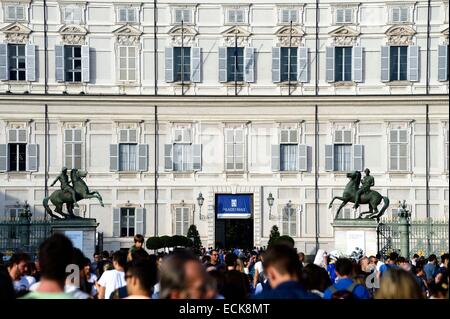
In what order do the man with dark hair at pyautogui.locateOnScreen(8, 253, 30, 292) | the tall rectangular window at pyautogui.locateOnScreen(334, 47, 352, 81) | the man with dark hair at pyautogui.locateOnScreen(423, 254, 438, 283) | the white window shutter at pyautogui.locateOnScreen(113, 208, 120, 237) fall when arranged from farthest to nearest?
the tall rectangular window at pyautogui.locateOnScreen(334, 47, 352, 81)
the white window shutter at pyautogui.locateOnScreen(113, 208, 120, 237)
the man with dark hair at pyautogui.locateOnScreen(423, 254, 438, 283)
the man with dark hair at pyautogui.locateOnScreen(8, 253, 30, 292)

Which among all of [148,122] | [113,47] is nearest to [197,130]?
[148,122]

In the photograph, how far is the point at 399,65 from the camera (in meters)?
53.9

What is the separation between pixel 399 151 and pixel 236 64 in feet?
29.5

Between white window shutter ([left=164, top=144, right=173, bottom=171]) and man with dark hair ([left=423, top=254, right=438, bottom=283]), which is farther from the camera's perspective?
white window shutter ([left=164, top=144, right=173, bottom=171])

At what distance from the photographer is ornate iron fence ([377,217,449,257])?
133 feet

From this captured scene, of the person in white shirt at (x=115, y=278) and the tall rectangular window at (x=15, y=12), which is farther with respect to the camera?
the tall rectangular window at (x=15, y=12)

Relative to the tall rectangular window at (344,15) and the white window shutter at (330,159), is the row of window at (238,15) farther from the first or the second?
the white window shutter at (330,159)

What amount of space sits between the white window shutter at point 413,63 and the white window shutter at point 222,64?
894 centimetres

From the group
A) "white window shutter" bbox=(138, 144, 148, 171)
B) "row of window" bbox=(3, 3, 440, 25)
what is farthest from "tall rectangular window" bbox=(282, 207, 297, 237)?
"row of window" bbox=(3, 3, 440, 25)

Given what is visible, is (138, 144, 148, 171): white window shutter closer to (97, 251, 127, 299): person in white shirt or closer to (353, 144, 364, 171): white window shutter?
(353, 144, 364, 171): white window shutter


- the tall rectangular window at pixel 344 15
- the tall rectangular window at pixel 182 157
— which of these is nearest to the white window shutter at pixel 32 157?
the tall rectangular window at pixel 182 157

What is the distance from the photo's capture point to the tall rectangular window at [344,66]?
5408 cm

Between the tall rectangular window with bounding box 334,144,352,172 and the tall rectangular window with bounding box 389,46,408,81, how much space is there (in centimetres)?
403
